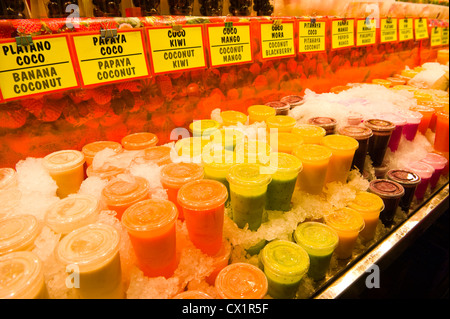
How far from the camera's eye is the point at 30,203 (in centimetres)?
102

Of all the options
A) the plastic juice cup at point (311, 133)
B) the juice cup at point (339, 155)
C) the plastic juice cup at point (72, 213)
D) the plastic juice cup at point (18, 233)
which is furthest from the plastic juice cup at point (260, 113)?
the plastic juice cup at point (18, 233)

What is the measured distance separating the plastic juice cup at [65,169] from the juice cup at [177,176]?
38cm

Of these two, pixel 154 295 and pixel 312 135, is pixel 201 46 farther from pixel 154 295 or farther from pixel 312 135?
pixel 154 295

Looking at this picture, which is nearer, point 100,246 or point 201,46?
point 100,246

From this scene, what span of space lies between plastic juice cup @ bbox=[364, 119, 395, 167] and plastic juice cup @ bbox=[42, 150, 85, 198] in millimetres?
1629

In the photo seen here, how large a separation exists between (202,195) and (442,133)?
2.04 m

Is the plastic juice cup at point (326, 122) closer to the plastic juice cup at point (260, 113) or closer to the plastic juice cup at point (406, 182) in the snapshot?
the plastic juice cup at point (260, 113)

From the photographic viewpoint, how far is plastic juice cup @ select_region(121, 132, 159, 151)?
139 centimetres

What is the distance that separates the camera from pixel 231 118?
1696 mm

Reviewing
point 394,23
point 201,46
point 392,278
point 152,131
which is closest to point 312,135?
point 201,46

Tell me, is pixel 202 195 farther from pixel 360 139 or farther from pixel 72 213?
pixel 360 139

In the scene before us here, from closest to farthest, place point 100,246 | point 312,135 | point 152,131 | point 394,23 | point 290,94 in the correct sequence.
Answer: point 100,246 → point 312,135 → point 152,131 → point 290,94 → point 394,23
